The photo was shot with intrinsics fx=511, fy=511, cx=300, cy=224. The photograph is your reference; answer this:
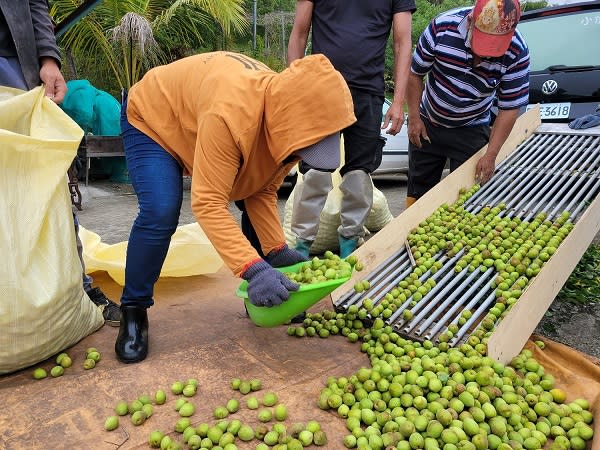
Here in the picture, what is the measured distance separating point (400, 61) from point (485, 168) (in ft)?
3.18

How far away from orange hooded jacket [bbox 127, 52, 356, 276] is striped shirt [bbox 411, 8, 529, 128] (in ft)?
5.81

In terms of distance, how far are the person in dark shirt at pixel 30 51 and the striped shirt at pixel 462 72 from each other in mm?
2359

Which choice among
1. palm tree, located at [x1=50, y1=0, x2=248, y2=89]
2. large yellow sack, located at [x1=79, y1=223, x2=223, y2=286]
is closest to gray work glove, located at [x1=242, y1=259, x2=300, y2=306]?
large yellow sack, located at [x1=79, y1=223, x2=223, y2=286]

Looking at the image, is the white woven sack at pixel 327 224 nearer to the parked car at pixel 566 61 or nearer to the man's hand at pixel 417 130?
the man's hand at pixel 417 130

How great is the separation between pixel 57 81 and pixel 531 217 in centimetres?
287

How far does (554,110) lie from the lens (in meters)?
4.56

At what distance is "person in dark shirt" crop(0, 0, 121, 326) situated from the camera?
7.81 ft

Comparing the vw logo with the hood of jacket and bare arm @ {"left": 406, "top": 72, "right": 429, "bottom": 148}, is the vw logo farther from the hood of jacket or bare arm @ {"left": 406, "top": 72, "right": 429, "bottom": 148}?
the hood of jacket

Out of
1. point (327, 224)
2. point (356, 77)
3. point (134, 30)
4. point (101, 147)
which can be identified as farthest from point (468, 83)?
point (134, 30)

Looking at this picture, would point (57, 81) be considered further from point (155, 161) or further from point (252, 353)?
point (252, 353)

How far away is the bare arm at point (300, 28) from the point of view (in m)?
3.44

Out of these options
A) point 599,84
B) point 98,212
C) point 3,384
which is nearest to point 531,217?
point 599,84

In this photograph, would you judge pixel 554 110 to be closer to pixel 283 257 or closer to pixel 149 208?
pixel 283 257

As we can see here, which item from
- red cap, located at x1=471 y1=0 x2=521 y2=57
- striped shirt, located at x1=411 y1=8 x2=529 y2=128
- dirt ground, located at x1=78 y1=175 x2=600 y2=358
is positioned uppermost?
red cap, located at x1=471 y1=0 x2=521 y2=57
